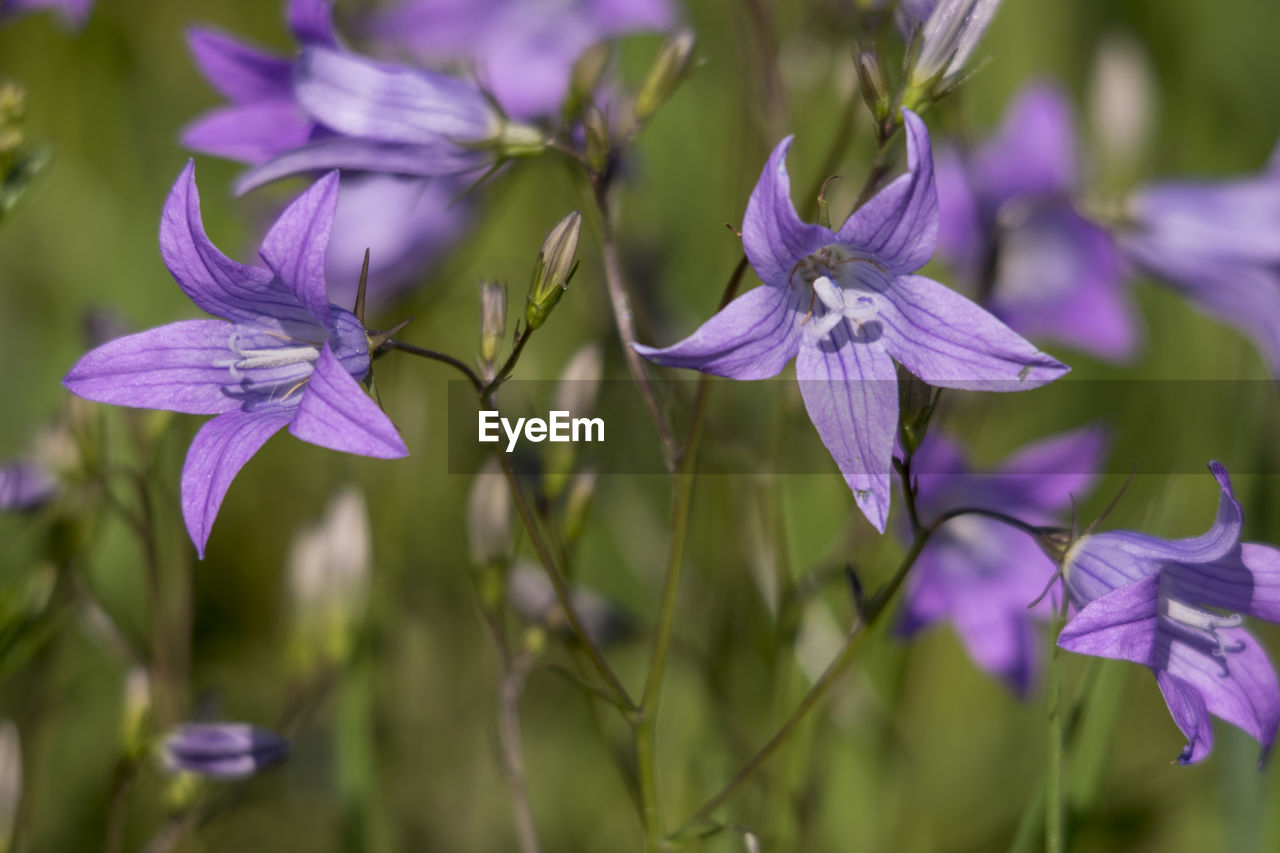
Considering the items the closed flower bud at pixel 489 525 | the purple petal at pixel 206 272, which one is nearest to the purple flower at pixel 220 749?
the closed flower bud at pixel 489 525

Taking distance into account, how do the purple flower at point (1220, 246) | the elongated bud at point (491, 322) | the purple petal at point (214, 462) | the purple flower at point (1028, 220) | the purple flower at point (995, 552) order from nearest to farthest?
the purple petal at point (214, 462)
the elongated bud at point (491, 322)
the purple flower at point (995, 552)
the purple flower at point (1220, 246)
the purple flower at point (1028, 220)

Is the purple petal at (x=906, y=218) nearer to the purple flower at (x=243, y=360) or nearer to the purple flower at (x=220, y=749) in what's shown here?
the purple flower at (x=243, y=360)

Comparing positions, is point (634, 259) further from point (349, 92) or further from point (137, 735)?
point (137, 735)

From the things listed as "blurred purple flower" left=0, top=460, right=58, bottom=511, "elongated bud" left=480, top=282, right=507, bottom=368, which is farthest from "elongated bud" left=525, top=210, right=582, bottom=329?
"blurred purple flower" left=0, top=460, right=58, bottom=511

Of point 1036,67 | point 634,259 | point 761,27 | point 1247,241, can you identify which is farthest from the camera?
point 1036,67

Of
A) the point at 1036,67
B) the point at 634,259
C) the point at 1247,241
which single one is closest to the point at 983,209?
the point at 1247,241

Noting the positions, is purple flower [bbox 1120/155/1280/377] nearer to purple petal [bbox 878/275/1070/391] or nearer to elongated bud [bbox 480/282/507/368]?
purple petal [bbox 878/275/1070/391]
